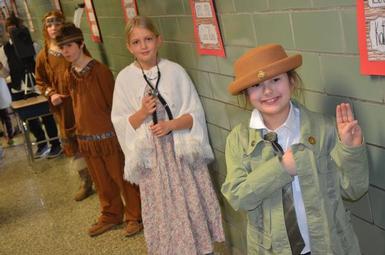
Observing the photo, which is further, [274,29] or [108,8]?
[108,8]

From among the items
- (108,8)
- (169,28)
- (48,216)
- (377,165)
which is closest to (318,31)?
(377,165)

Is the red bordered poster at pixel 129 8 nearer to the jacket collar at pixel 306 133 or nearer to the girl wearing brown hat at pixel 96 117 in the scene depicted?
the girl wearing brown hat at pixel 96 117

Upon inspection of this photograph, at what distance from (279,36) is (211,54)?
0.59 m

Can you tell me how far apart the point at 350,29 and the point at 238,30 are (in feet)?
2.20

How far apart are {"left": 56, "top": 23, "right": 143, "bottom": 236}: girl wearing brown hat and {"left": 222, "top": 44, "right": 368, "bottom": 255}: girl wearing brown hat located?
1650mm

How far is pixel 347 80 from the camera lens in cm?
153

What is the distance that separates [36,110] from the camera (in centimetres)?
496

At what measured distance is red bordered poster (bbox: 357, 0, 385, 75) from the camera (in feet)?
4.37

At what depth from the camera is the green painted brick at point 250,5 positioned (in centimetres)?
180

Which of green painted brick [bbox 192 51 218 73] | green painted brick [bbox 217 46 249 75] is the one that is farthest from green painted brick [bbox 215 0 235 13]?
green painted brick [bbox 192 51 218 73]

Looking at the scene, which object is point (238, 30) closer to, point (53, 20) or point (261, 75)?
point (261, 75)

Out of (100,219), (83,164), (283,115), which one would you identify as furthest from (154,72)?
(83,164)

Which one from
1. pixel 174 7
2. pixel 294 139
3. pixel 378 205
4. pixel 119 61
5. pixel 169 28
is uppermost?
pixel 174 7

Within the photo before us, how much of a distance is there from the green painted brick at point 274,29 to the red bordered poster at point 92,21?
2267 mm
